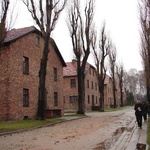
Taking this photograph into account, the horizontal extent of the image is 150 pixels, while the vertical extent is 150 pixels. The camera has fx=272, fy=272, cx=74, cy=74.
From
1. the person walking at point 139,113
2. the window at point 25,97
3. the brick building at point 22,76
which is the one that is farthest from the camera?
the window at point 25,97

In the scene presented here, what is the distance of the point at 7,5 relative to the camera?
15906mm

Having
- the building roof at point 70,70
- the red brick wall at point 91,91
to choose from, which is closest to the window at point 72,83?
the building roof at point 70,70

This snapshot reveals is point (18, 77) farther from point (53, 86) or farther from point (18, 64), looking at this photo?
point (53, 86)

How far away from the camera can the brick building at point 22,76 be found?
2236 centimetres

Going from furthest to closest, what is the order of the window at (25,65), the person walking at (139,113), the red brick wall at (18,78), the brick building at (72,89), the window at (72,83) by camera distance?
the window at (72,83) → the brick building at (72,89) → the window at (25,65) → the red brick wall at (18,78) → the person walking at (139,113)

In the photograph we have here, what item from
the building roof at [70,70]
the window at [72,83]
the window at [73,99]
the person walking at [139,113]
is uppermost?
the building roof at [70,70]

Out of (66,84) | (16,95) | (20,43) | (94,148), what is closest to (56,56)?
(20,43)

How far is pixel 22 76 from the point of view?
24.6 m

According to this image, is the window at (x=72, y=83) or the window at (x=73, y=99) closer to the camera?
the window at (x=73, y=99)

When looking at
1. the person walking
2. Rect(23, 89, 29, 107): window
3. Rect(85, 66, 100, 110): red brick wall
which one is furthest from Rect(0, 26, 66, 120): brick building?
Rect(85, 66, 100, 110): red brick wall

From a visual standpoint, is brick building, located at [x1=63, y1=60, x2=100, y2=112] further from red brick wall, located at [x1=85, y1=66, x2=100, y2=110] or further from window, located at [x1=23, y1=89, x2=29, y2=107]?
window, located at [x1=23, y1=89, x2=29, y2=107]

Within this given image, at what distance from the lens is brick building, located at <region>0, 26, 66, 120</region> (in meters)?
22.4

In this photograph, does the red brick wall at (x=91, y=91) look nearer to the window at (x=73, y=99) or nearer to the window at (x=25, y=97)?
the window at (x=73, y=99)

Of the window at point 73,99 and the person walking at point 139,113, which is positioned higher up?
the window at point 73,99
